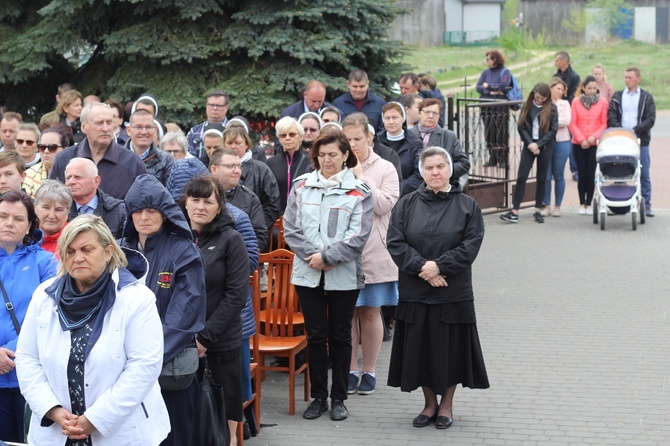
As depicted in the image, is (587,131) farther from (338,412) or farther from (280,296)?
(338,412)

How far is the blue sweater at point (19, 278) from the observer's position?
5.77m

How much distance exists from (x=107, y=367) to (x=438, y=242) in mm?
3167

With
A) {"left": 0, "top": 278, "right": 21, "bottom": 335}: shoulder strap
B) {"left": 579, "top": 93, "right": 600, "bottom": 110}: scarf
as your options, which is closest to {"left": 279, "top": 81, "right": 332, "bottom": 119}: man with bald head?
{"left": 579, "top": 93, "right": 600, "bottom": 110}: scarf

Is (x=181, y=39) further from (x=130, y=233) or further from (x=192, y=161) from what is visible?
(x=130, y=233)

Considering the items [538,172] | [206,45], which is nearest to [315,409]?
[206,45]

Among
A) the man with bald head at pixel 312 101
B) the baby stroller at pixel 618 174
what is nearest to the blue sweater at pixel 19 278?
the man with bald head at pixel 312 101

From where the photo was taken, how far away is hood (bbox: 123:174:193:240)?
19.2 ft

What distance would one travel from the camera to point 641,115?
15.6 metres

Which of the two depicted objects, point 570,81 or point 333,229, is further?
point 570,81

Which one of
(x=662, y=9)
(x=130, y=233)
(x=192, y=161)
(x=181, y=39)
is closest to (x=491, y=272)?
(x=181, y=39)

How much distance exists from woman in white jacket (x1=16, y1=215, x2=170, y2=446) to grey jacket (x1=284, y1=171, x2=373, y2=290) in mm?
2679

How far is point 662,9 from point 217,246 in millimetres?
64396

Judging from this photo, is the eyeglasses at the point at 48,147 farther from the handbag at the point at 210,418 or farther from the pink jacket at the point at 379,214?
the handbag at the point at 210,418

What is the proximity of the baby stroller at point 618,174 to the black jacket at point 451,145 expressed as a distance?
4560 millimetres
